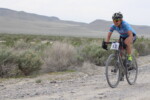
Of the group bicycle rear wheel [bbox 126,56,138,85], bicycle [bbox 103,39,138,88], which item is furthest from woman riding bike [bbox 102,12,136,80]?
bicycle rear wheel [bbox 126,56,138,85]

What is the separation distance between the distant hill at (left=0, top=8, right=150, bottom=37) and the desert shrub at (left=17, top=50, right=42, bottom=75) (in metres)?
99.4

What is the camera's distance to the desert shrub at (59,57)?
1225 cm

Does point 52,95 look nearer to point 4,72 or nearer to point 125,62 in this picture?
point 125,62

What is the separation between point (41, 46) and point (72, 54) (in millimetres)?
2862

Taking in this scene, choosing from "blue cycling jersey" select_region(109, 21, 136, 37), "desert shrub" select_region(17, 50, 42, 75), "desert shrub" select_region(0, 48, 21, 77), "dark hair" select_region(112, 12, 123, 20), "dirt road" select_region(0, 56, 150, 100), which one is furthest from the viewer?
"desert shrub" select_region(17, 50, 42, 75)

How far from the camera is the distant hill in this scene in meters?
120

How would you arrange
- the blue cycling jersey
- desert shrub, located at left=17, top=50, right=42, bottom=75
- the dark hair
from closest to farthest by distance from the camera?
the dark hair → the blue cycling jersey → desert shrub, located at left=17, top=50, right=42, bottom=75

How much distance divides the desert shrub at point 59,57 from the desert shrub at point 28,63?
920 millimetres

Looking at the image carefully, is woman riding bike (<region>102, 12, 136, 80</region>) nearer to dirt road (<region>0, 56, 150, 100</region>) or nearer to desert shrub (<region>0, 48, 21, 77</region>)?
dirt road (<region>0, 56, 150, 100</region>)

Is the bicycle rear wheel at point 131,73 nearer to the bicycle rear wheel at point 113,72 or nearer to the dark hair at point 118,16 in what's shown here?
the bicycle rear wheel at point 113,72

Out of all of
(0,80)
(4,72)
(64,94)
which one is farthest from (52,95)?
(4,72)

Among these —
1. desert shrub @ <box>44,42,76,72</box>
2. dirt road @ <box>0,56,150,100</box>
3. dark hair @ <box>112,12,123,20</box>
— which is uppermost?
dark hair @ <box>112,12,123,20</box>

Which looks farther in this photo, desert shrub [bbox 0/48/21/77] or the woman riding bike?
desert shrub [bbox 0/48/21/77]

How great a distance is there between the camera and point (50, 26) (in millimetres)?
147750
